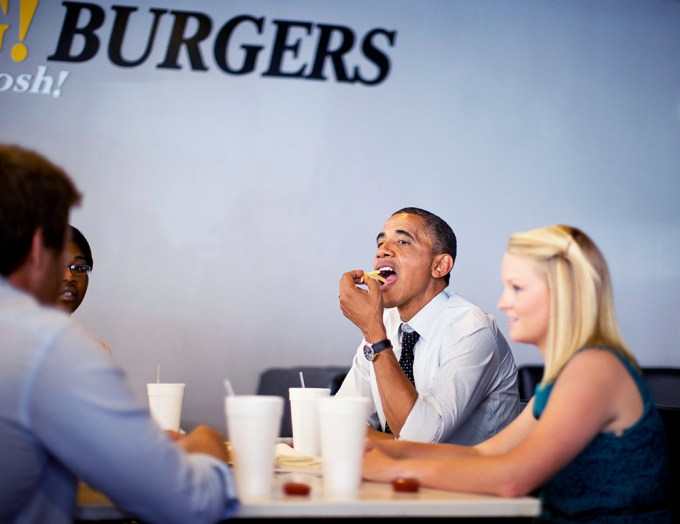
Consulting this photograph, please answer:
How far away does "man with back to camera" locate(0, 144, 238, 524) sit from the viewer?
1.11 meters

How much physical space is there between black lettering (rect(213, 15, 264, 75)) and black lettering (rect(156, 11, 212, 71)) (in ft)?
0.25

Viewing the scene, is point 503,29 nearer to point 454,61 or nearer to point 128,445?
point 454,61

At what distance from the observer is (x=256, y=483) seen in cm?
137

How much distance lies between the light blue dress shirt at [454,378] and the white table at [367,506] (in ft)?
2.75

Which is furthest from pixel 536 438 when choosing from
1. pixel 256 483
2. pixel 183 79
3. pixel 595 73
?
pixel 595 73

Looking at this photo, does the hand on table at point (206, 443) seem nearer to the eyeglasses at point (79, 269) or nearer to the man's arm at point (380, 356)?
the man's arm at point (380, 356)

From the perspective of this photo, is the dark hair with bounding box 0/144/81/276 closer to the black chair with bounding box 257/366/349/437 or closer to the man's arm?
the man's arm

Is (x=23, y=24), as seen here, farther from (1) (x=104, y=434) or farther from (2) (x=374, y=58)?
(1) (x=104, y=434)

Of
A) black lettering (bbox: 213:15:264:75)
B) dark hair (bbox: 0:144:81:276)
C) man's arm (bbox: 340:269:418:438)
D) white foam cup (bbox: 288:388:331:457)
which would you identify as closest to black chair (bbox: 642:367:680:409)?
man's arm (bbox: 340:269:418:438)

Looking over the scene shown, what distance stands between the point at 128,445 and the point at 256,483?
0.99 ft

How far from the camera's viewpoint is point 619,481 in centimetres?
151

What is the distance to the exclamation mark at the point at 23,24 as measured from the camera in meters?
4.14

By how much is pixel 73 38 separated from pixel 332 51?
1.30 m

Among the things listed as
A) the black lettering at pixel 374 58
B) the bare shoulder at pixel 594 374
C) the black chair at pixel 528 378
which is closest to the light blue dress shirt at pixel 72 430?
the bare shoulder at pixel 594 374
